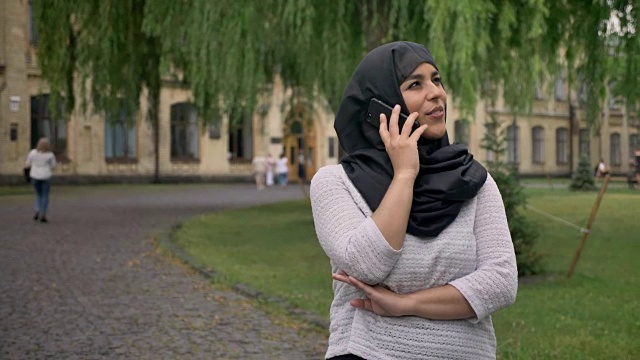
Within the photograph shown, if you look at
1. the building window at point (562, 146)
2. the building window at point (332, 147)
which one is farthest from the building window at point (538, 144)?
the building window at point (332, 147)

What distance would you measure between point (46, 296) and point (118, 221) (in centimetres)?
1122

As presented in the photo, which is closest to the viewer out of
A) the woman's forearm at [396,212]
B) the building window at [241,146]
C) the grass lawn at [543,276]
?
the woman's forearm at [396,212]

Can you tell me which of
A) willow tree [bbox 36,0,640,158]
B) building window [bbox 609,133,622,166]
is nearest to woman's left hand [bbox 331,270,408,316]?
willow tree [bbox 36,0,640,158]

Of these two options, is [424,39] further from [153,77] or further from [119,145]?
[119,145]

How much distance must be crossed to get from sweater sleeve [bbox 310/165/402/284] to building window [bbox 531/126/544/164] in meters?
60.0

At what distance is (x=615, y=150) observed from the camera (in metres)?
61.4

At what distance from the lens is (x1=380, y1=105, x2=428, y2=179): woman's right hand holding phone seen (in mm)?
2512

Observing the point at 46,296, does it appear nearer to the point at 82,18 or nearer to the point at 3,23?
the point at 82,18

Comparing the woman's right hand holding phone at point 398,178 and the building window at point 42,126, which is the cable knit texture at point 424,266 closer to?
the woman's right hand holding phone at point 398,178

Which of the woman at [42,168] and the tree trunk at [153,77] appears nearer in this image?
the tree trunk at [153,77]

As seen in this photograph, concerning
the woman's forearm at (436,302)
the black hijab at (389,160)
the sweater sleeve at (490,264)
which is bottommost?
the woman's forearm at (436,302)

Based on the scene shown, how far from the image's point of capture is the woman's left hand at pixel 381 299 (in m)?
2.52

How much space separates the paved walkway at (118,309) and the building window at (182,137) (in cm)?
2976

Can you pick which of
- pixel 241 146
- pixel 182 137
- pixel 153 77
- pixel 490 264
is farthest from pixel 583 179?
pixel 490 264
